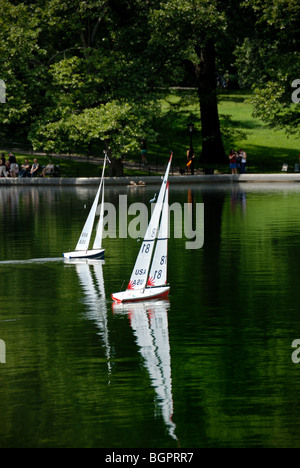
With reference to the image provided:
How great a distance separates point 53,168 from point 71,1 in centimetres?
1119

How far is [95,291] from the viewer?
2609cm

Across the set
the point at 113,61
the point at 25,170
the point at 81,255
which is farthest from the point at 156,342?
the point at 25,170

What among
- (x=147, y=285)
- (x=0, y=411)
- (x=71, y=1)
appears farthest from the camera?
(x=71, y=1)

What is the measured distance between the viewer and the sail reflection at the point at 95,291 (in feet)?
67.5

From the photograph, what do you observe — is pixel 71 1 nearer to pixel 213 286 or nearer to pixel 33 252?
pixel 33 252

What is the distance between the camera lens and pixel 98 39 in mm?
69250

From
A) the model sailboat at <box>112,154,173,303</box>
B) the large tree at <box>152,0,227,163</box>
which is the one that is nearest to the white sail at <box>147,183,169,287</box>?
the model sailboat at <box>112,154,173,303</box>

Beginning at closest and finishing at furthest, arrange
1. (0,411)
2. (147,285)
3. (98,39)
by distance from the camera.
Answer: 1. (0,411)
2. (147,285)
3. (98,39)

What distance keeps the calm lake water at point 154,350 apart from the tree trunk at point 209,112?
37.8m

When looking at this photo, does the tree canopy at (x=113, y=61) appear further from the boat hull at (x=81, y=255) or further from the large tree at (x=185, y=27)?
the boat hull at (x=81, y=255)

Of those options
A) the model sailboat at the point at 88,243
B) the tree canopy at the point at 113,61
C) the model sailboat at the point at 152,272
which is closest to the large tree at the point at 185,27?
the tree canopy at the point at 113,61

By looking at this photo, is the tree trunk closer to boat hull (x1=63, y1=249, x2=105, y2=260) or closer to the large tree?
the large tree

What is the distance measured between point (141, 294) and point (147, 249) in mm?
1630

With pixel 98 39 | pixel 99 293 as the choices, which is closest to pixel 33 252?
pixel 99 293
